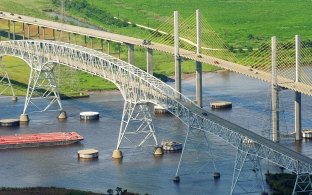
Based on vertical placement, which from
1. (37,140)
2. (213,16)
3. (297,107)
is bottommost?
(37,140)

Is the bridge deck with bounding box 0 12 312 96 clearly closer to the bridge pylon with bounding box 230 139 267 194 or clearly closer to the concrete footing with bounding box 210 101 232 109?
the concrete footing with bounding box 210 101 232 109

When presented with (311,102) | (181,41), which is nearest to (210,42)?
(181,41)

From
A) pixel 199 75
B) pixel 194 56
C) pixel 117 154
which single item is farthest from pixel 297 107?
pixel 194 56

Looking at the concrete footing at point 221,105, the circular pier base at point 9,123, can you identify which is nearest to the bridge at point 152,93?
the circular pier base at point 9,123

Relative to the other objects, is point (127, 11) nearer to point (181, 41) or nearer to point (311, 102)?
point (181, 41)

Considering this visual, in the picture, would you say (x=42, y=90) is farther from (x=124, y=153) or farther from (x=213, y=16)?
(x=213, y=16)

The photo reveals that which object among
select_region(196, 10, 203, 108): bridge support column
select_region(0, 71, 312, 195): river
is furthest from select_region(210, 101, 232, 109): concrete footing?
select_region(196, 10, 203, 108): bridge support column

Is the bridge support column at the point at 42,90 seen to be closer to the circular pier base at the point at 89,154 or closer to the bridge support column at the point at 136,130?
the bridge support column at the point at 136,130
